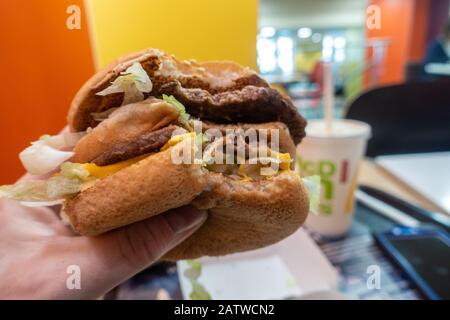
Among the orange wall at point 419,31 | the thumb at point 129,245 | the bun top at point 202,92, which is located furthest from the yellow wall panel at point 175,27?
the orange wall at point 419,31

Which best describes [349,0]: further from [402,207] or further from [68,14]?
[68,14]

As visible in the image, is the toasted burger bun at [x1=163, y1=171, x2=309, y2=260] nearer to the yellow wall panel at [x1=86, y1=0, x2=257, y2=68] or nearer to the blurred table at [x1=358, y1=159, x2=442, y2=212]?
the yellow wall panel at [x1=86, y1=0, x2=257, y2=68]

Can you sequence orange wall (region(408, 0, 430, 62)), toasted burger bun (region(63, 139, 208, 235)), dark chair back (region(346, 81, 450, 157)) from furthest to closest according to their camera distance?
1. orange wall (region(408, 0, 430, 62))
2. dark chair back (region(346, 81, 450, 157))
3. toasted burger bun (region(63, 139, 208, 235))

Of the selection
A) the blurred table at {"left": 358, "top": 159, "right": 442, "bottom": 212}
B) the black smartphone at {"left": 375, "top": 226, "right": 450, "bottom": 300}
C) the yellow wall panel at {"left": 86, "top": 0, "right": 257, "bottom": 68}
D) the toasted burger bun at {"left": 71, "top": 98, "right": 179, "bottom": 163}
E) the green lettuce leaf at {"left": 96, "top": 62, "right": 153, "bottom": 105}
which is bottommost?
the blurred table at {"left": 358, "top": 159, "right": 442, "bottom": 212}

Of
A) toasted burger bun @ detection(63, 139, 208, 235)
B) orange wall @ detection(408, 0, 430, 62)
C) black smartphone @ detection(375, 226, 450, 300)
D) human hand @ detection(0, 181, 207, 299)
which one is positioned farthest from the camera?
orange wall @ detection(408, 0, 430, 62)

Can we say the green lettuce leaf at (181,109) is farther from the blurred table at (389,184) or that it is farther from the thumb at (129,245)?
the blurred table at (389,184)

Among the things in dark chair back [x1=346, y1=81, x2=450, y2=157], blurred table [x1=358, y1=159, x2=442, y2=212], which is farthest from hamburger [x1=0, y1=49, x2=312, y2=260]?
dark chair back [x1=346, y1=81, x2=450, y2=157]

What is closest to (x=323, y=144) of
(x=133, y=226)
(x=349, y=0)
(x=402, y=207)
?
(x=402, y=207)

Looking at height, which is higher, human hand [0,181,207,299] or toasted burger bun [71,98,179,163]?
toasted burger bun [71,98,179,163]
